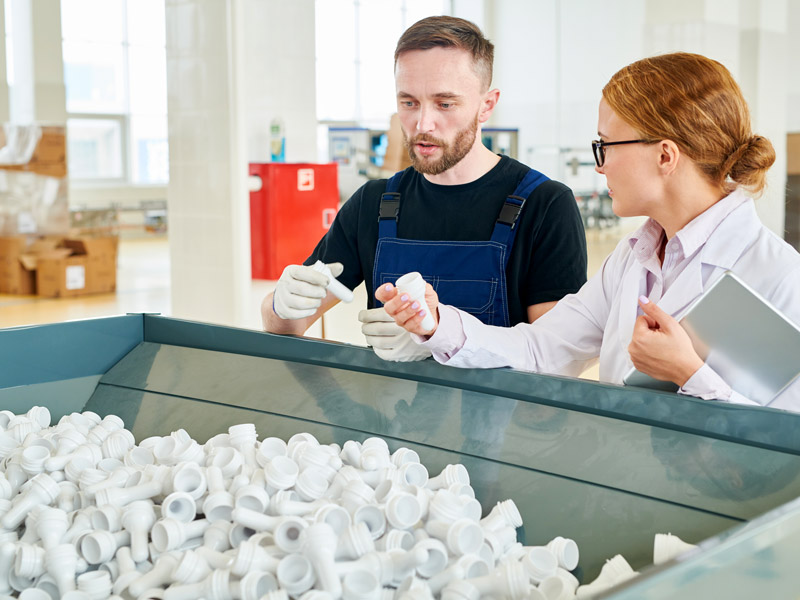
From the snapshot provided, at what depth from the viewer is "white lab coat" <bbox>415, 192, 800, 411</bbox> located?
1.42 m

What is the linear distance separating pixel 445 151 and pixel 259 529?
1120mm

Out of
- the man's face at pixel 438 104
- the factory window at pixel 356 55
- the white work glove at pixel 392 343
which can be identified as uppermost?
the factory window at pixel 356 55

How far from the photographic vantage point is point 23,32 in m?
6.38

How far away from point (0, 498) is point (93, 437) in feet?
0.75

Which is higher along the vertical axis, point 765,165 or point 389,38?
point 389,38

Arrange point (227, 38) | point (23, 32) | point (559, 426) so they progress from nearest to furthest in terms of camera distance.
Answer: point (559, 426), point (227, 38), point (23, 32)

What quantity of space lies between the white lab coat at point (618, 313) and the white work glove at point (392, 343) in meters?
0.07

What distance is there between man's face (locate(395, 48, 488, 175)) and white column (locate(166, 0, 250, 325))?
331 cm

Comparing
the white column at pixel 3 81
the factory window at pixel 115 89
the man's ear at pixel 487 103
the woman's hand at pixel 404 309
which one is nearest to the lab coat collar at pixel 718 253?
the woman's hand at pixel 404 309

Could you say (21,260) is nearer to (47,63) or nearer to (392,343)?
(47,63)

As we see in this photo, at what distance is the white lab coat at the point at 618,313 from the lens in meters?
1.42

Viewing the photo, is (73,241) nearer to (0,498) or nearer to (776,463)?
(0,498)

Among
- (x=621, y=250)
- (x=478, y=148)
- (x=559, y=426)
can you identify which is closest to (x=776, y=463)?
(x=559, y=426)

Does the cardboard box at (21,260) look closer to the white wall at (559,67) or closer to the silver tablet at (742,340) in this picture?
the white wall at (559,67)
